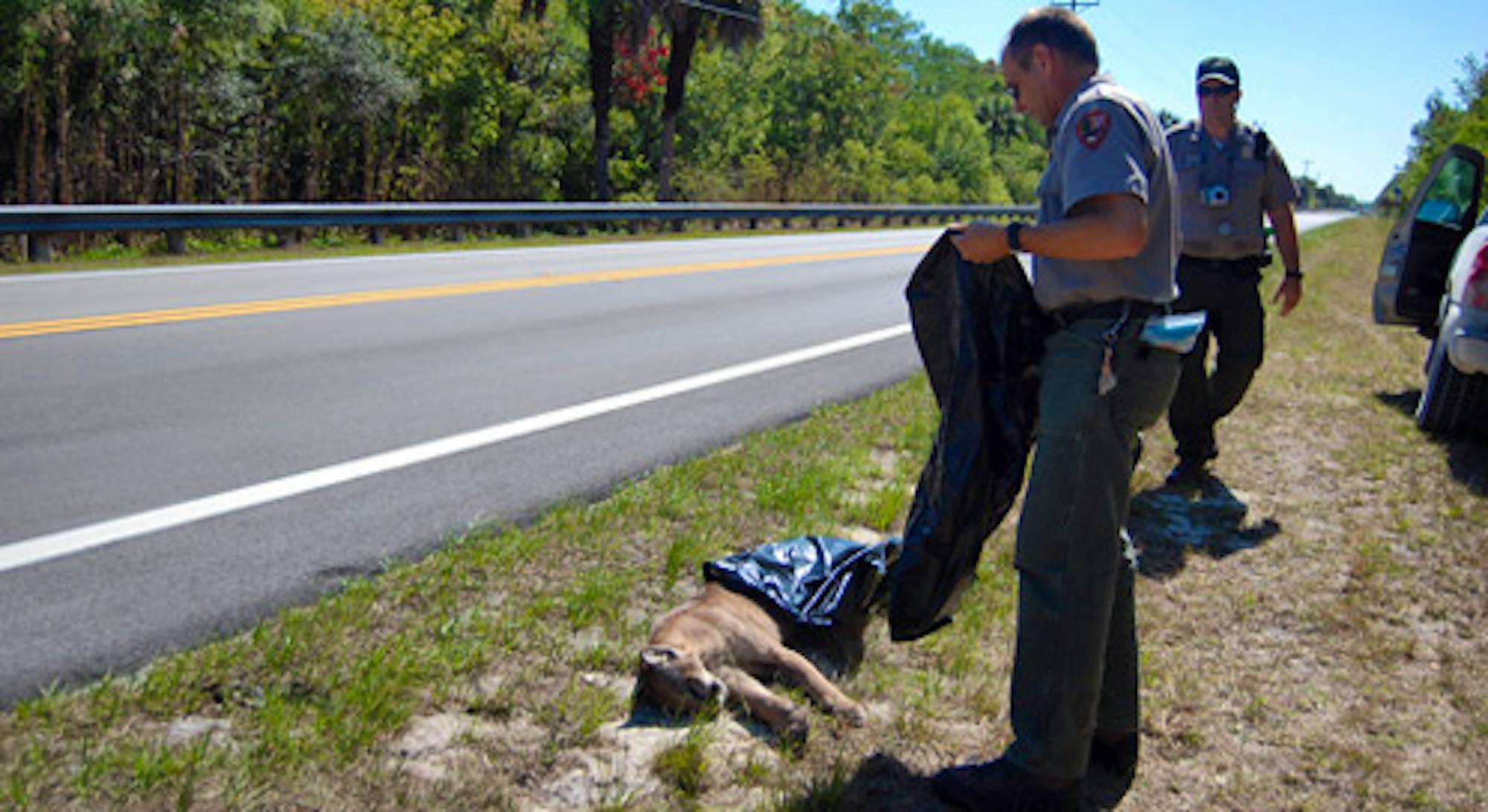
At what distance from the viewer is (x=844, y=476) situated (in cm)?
560

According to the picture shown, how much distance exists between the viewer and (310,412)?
6.36 m

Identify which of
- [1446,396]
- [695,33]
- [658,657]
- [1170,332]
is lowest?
[658,657]

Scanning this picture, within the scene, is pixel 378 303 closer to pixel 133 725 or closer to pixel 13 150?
pixel 133 725

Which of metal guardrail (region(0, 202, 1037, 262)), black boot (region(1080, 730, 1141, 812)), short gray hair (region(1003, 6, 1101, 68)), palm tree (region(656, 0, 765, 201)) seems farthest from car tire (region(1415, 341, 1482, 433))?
palm tree (region(656, 0, 765, 201))

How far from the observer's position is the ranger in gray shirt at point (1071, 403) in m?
2.88

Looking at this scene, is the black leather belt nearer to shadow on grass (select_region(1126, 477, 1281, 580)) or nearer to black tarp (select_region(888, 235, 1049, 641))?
black tarp (select_region(888, 235, 1049, 641))

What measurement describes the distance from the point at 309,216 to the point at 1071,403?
49.4 ft

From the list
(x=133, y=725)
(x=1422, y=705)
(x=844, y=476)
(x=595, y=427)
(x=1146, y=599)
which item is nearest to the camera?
(x=133, y=725)

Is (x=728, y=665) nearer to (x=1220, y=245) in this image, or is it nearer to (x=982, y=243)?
(x=982, y=243)

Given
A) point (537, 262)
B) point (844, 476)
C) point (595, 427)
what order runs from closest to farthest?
1. point (844, 476)
2. point (595, 427)
3. point (537, 262)

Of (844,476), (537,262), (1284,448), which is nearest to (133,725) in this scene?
(844,476)

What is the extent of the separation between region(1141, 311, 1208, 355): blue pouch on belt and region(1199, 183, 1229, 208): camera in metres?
3.20

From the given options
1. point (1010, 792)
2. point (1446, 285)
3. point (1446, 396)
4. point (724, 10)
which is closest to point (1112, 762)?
point (1010, 792)

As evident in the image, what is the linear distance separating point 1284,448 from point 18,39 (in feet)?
60.1
